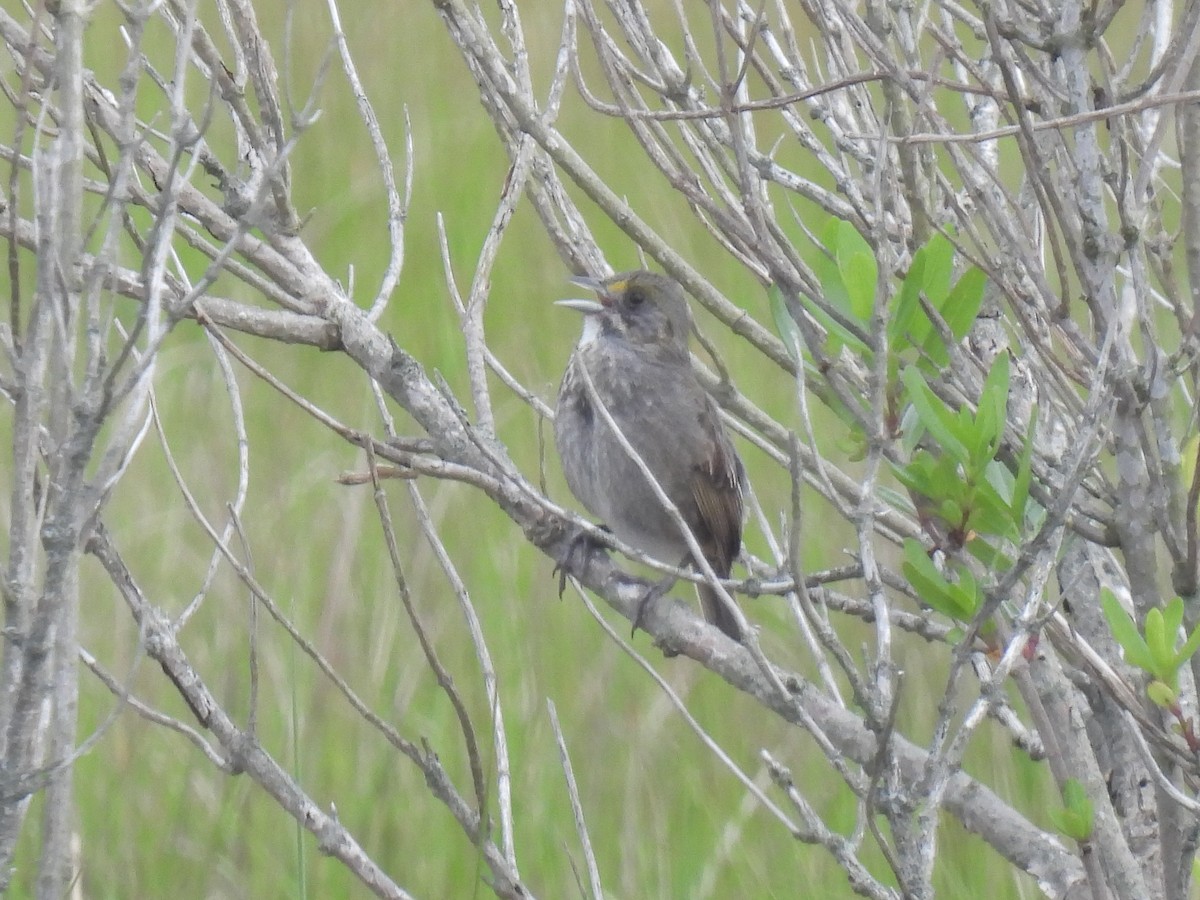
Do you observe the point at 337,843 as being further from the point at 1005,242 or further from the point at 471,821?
the point at 1005,242

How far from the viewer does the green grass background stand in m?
4.43

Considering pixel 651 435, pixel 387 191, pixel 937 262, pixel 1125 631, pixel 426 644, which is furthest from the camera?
pixel 651 435

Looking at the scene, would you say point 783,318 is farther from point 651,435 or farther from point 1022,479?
point 651,435

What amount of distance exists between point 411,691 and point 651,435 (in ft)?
3.71

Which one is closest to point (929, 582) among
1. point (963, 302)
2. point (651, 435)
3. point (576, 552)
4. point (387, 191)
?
point (963, 302)

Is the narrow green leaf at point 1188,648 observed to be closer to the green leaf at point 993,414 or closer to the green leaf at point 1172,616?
the green leaf at point 1172,616

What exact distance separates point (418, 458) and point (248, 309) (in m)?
0.50

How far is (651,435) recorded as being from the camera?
4.70 metres

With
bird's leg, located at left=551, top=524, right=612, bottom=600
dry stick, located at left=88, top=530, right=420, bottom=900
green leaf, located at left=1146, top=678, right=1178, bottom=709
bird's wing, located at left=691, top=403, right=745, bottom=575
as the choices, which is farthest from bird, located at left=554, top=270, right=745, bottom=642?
green leaf, located at left=1146, top=678, right=1178, bottom=709

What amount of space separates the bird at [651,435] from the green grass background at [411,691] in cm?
56

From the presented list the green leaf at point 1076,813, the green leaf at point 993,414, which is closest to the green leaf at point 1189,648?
the green leaf at point 1076,813

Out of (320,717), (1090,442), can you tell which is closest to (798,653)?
(320,717)

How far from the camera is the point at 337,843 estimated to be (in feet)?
8.17

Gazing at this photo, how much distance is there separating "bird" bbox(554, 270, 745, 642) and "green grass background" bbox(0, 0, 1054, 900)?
1.84 feet
